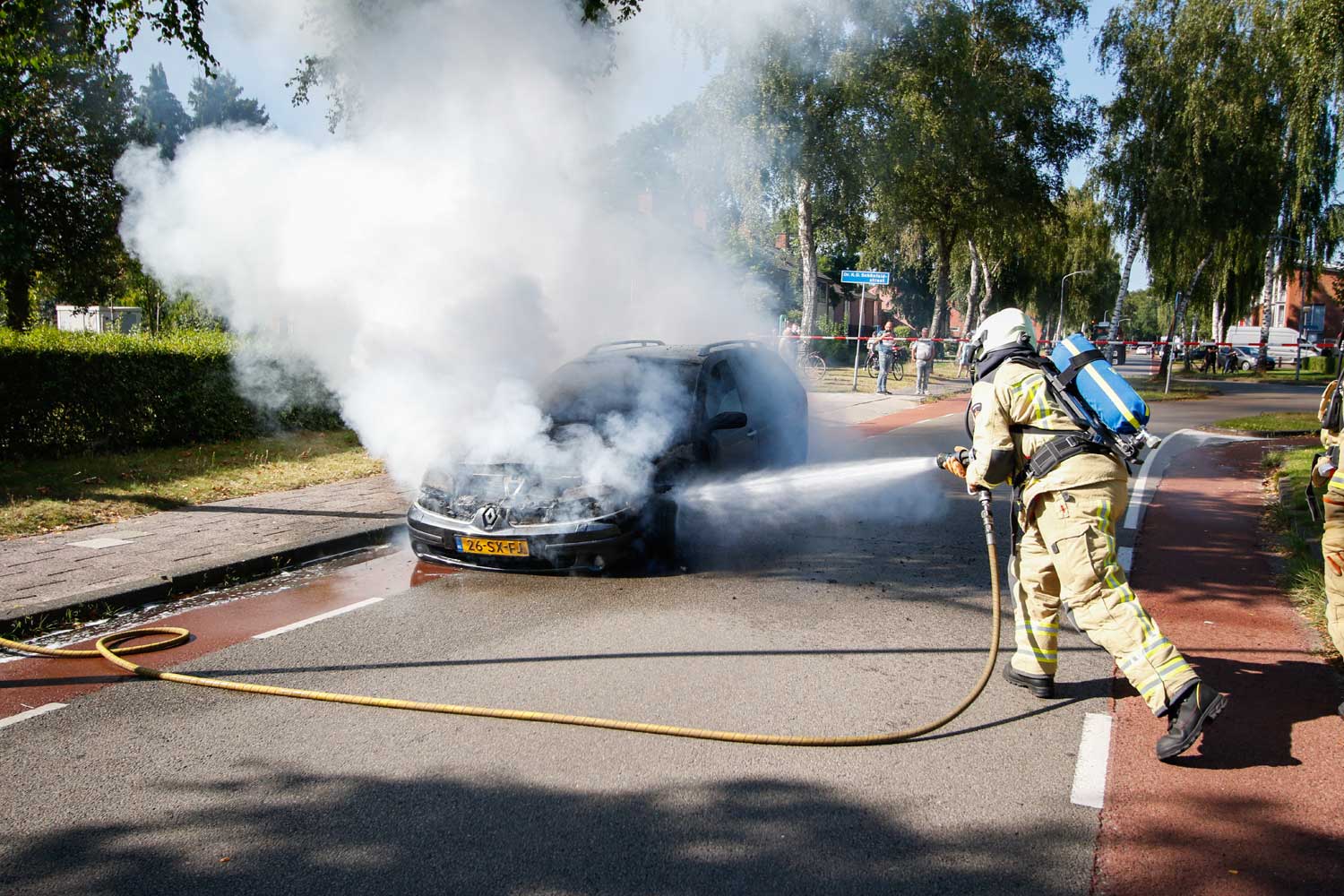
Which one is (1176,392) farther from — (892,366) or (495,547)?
(495,547)

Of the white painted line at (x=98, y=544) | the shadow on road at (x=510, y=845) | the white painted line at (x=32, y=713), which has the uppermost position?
the white painted line at (x=98, y=544)

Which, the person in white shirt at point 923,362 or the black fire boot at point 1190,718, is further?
the person in white shirt at point 923,362

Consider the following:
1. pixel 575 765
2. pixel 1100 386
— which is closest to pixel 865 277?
pixel 1100 386

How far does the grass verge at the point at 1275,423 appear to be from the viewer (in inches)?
619

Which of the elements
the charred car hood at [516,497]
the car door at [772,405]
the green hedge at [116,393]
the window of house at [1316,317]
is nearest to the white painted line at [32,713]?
the charred car hood at [516,497]

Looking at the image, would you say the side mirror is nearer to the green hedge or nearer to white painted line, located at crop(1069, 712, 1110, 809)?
white painted line, located at crop(1069, 712, 1110, 809)

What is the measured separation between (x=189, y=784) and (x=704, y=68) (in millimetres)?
11034

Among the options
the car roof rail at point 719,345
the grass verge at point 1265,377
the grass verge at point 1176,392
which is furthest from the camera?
the grass verge at point 1265,377

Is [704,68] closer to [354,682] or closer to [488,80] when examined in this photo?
[488,80]

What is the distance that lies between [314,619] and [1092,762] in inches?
166

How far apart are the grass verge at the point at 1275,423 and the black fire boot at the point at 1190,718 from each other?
14186 millimetres

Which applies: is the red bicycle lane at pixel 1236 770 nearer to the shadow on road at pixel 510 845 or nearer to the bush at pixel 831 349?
the shadow on road at pixel 510 845

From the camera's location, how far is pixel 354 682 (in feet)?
14.7

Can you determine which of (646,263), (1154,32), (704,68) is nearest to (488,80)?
(646,263)
